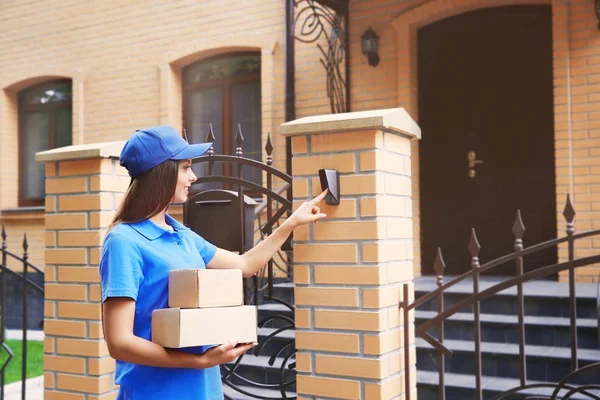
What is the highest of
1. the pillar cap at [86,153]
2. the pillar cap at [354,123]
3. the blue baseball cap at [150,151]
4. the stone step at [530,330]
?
the pillar cap at [354,123]

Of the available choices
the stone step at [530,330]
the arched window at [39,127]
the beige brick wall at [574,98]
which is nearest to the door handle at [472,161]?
the beige brick wall at [574,98]

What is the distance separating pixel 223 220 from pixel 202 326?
4.68 ft

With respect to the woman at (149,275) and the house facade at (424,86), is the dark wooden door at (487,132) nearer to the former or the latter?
the house facade at (424,86)

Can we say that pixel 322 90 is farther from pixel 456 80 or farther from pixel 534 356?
pixel 534 356

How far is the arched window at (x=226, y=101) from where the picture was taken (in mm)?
8320

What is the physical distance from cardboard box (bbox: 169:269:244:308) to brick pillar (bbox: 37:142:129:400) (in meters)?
1.42

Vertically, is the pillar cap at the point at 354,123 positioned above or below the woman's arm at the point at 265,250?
above

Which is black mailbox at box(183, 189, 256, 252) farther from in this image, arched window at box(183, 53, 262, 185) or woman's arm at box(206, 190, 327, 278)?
arched window at box(183, 53, 262, 185)

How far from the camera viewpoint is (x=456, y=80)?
719cm

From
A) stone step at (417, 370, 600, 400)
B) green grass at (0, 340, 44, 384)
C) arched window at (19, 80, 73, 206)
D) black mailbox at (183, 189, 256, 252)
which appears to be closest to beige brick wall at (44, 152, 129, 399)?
black mailbox at (183, 189, 256, 252)

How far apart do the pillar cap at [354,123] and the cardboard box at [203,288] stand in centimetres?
84

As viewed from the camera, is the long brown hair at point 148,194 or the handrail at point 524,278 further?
the handrail at point 524,278

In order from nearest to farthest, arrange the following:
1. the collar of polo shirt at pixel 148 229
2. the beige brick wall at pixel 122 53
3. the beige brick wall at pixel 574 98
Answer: the collar of polo shirt at pixel 148 229
the beige brick wall at pixel 574 98
the beige brick wall at pixel 122 53

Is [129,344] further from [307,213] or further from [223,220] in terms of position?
[223,220]
